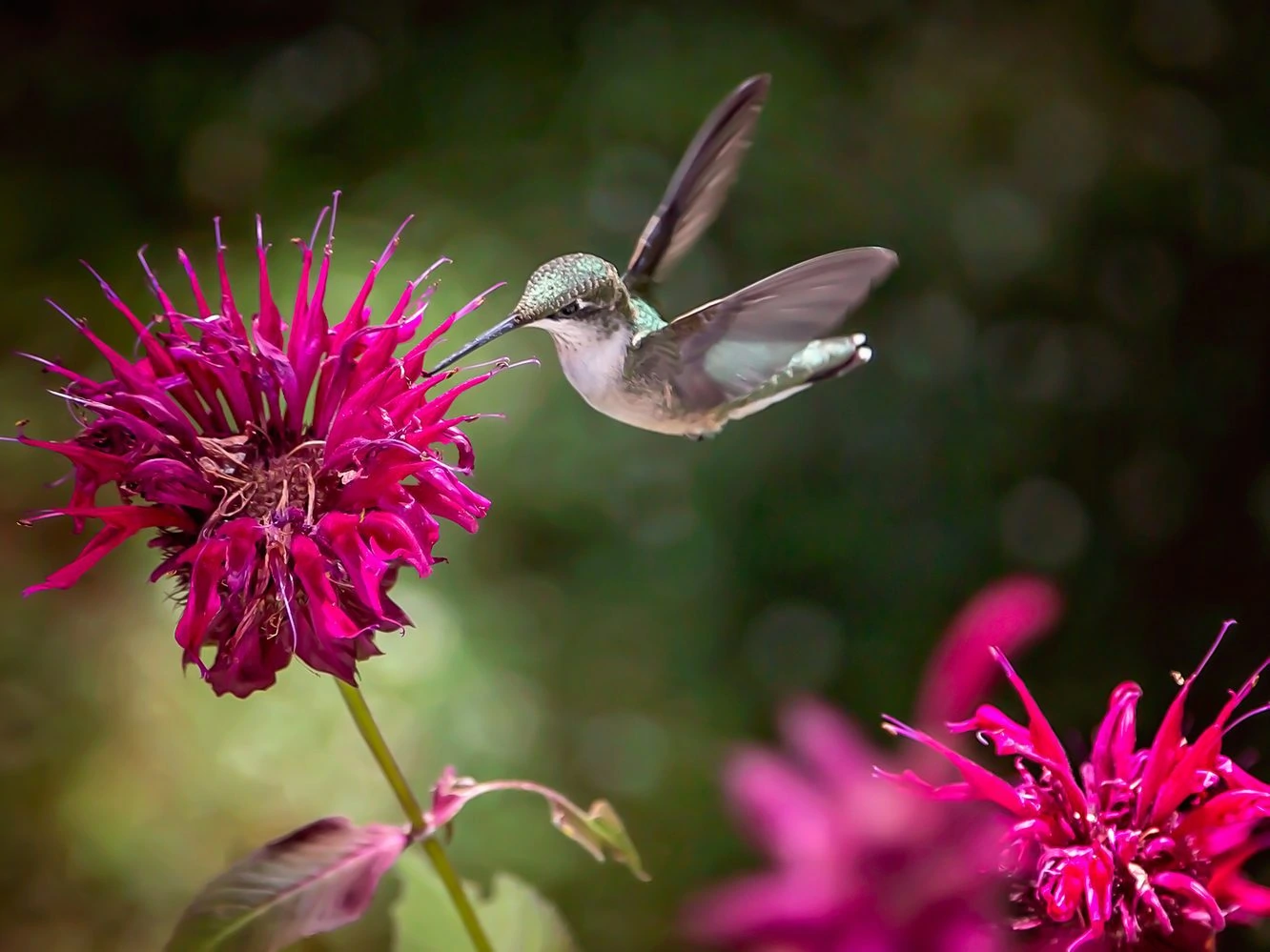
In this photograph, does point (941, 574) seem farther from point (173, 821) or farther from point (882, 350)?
point (173, 821)

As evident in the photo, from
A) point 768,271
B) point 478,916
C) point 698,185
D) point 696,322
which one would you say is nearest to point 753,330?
point 696,322

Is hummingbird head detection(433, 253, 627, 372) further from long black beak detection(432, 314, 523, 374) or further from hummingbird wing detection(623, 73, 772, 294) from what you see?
hummingbird wing detection(623, 73, 772, 294)

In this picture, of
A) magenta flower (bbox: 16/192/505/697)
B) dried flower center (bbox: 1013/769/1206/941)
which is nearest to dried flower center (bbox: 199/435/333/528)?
magenta flower (bbox: 16/192/505/697)

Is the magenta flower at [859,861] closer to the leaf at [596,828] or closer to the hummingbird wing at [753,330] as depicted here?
the leaf at [596,828]

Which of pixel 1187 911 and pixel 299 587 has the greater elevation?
pixel 299 587

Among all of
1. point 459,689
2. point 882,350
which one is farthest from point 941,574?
point 459,689
